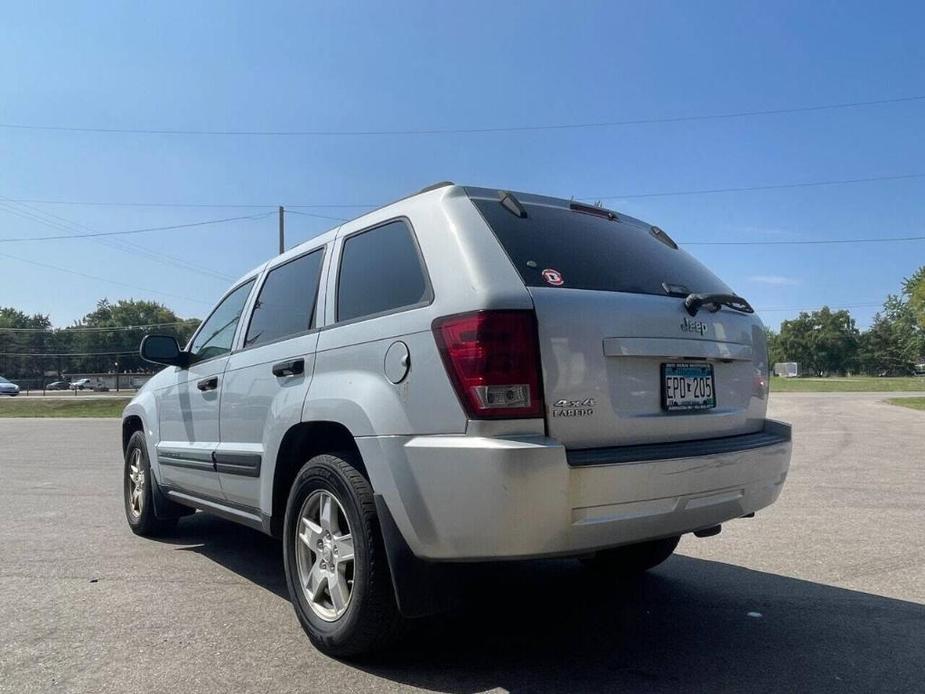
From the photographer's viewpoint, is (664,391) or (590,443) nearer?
(590,443)

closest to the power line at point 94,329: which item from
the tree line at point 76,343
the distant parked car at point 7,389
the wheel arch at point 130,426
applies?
the tree line at point 76,343

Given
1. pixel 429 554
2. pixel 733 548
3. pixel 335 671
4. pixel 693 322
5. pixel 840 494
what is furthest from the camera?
pixel 840 494

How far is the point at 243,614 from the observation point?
3.67 m

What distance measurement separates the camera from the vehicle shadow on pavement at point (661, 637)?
111 inches

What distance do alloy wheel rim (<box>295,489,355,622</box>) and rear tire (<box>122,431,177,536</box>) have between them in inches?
101

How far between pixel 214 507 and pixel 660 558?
275 cm

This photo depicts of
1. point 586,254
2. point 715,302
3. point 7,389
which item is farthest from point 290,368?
point 7,389

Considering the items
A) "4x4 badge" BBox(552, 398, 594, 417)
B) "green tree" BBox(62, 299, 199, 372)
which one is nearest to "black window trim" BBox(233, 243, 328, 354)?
"4x4 badge" BBox(552, 398, 594, 417)

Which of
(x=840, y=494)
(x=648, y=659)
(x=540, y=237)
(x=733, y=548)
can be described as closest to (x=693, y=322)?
(x=540, y=237)

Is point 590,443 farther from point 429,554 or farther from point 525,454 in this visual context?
point 429,554

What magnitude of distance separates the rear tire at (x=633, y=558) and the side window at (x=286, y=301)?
2.15 m

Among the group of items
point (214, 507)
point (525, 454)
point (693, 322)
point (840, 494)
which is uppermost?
point (693, 322)

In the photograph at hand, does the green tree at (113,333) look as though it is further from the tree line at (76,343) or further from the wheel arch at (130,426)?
the wheel arch at (130,426)

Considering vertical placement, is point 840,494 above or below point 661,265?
below
